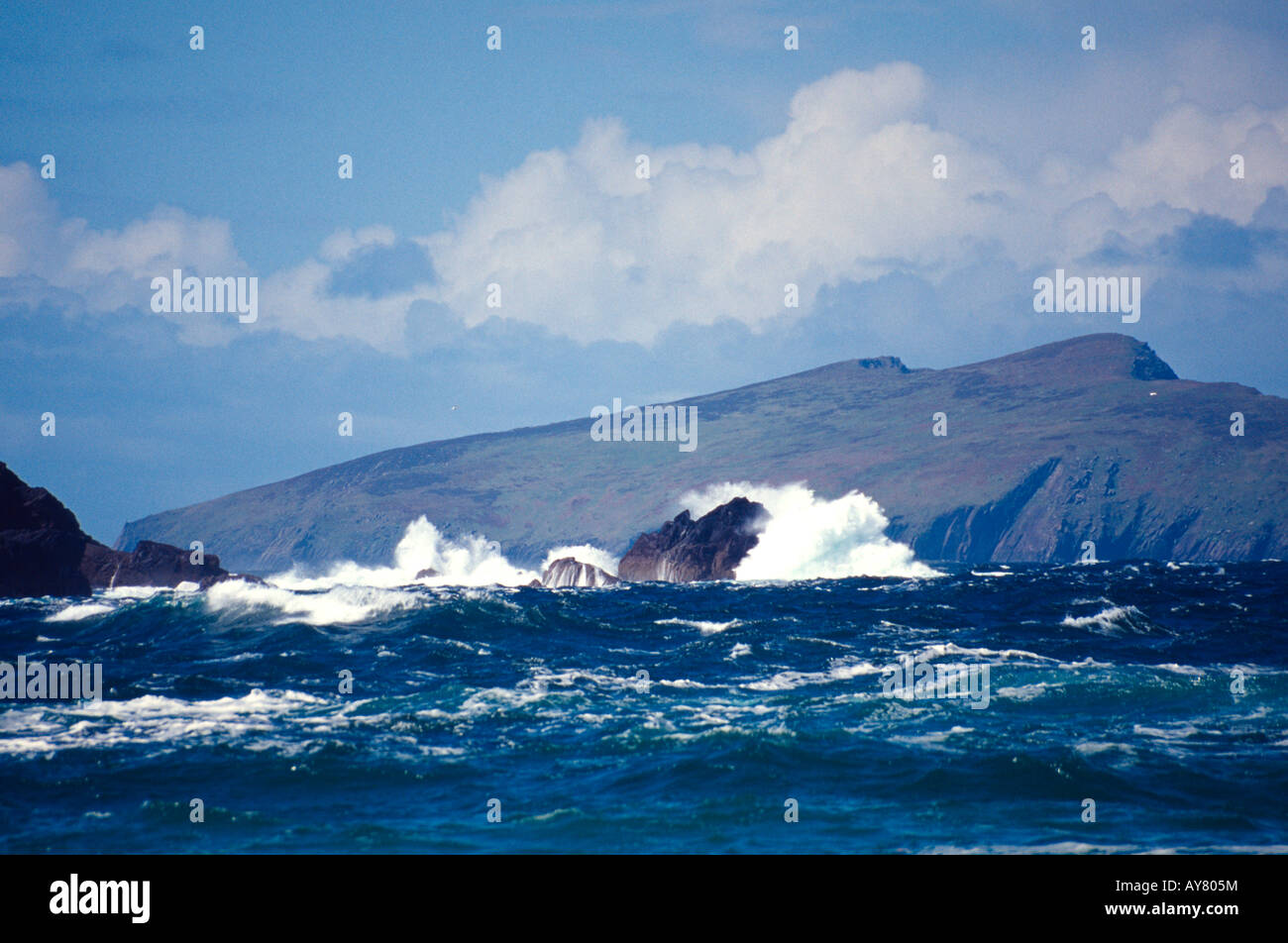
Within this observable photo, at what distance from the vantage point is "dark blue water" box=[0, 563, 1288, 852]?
59.5ft

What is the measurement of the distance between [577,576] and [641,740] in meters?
61.2

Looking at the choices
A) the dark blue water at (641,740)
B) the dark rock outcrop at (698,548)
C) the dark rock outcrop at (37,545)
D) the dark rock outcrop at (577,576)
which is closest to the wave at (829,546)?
the dark rock outcrop at (698,548)

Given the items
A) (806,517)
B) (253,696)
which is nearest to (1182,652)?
(253,696)

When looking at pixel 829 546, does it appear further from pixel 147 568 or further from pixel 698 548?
Answer: pixel 147 568

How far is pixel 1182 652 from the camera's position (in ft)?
120

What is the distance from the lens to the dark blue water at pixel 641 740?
18.1m

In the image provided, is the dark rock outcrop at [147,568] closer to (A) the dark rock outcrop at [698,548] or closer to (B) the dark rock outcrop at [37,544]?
(B) the dark rock outcrop at [37,544]

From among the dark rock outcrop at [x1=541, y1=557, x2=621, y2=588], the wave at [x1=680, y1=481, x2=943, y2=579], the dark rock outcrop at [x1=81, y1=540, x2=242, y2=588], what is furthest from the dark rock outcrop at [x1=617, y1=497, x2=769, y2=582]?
the dark rock outcrop at [x1=81, y1=540, x2=242, y2=588]

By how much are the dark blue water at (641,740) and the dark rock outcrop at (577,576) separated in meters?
38.7

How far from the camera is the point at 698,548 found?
9225 centimetres
